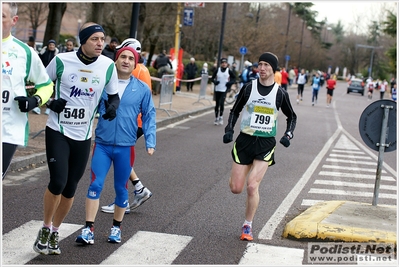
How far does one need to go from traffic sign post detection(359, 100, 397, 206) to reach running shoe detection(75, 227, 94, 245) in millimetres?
3523

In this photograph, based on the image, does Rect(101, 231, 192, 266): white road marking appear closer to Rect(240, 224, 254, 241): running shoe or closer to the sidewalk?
Rect(240, 224, 254, 241): running shoe

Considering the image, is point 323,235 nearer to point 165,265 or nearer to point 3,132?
point 165,265

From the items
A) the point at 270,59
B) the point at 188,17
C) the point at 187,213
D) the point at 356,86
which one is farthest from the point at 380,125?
the point at 356,86

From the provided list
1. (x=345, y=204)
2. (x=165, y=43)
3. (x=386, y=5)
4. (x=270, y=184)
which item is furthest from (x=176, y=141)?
(x=386, y=5)

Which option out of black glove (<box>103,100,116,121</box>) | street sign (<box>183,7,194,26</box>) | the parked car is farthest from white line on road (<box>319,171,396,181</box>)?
the parked car

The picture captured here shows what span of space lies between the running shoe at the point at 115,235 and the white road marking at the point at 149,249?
0.28ft

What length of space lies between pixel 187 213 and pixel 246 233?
A: 134 cm

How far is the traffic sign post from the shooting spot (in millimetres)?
8453

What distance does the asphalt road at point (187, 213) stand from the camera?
6551 mm

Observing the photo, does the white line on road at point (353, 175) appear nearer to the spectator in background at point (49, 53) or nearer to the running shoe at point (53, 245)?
the running shoe at point (53, 245)

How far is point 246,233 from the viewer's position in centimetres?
736

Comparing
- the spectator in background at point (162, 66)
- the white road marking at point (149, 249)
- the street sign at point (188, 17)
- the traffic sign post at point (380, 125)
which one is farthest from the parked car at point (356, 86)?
the white road marking at point (149, 249)

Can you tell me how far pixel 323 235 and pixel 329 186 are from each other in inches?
165

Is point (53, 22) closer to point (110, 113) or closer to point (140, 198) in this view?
point (140, 198)
